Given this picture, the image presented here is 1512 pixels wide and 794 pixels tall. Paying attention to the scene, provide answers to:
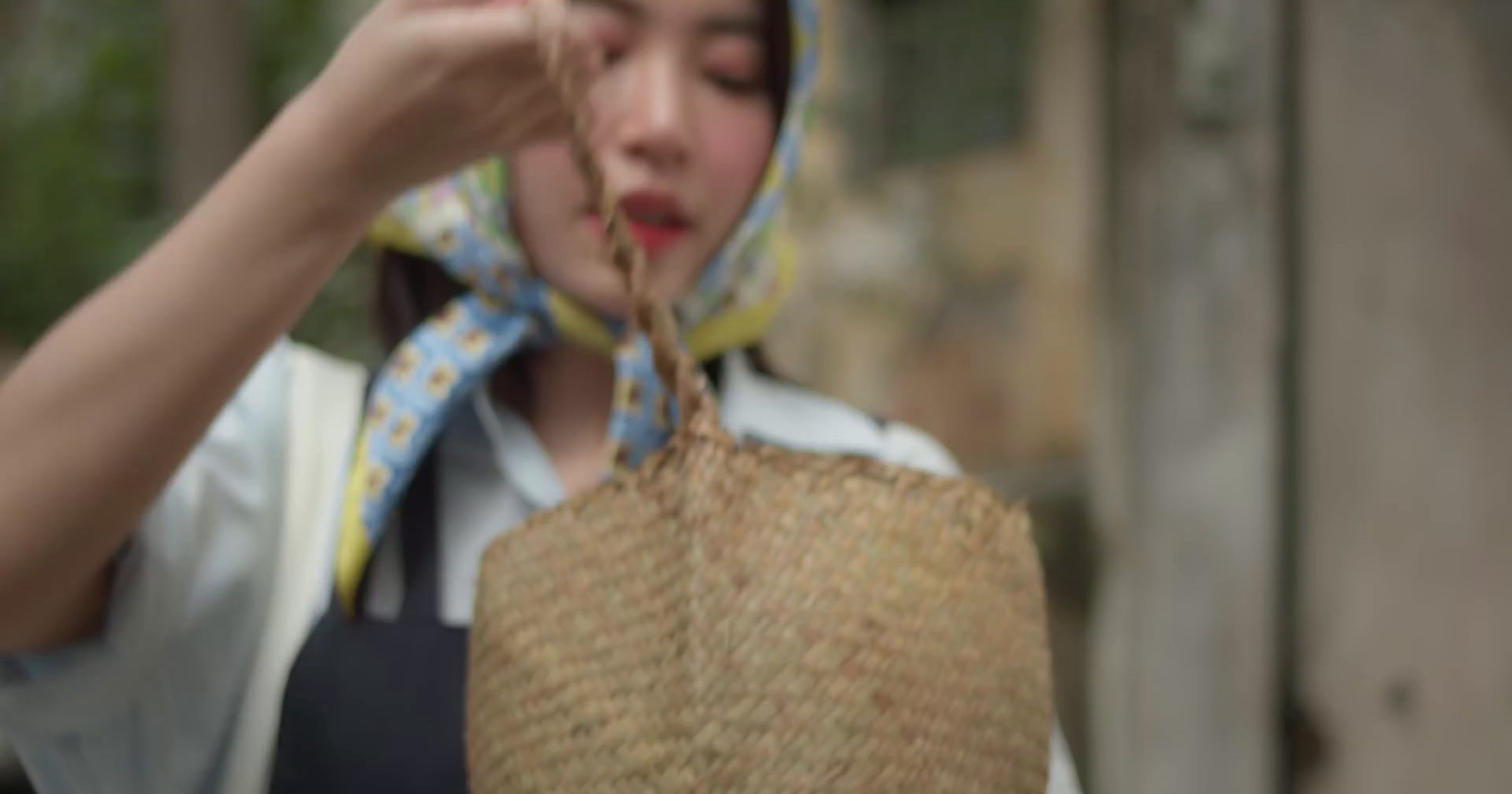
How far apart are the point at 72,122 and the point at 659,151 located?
6.09 m

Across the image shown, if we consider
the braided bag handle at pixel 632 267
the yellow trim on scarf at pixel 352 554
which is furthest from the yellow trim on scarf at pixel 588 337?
the braided bag handle at pixel 632 267

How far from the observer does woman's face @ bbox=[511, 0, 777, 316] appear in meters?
0.97

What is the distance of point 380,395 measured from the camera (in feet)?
3.36

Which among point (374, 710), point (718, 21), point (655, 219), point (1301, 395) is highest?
point (718, 21)

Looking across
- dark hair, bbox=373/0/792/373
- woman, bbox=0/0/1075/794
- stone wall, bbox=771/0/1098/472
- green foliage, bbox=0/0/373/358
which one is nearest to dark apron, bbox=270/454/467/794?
woman, bbox=0/0/1075/794

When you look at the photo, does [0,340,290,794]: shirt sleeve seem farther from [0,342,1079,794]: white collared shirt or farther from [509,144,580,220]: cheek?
[509,144,580,220]: cheek

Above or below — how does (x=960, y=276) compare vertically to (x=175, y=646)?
below

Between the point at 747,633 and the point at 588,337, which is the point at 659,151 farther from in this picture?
the point at 747,633

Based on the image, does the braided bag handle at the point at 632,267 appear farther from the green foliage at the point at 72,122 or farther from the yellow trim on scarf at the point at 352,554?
the green foliage at the point at 72,122

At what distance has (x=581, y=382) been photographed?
1.12 m

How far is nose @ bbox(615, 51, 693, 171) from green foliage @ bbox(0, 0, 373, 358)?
5.22 meters

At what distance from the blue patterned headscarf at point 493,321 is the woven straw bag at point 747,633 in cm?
21

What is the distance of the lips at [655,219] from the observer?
98 centimetres

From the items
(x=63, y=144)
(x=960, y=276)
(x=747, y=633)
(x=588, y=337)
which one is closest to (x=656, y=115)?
(x=588, y=337)
